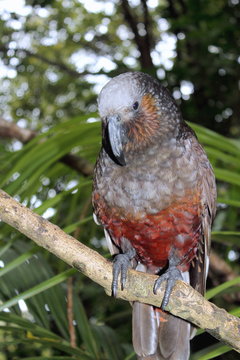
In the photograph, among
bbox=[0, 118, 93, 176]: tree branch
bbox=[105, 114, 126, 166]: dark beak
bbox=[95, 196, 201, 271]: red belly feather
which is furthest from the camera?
bbox=[0, 118, 93, 176]: tree branch

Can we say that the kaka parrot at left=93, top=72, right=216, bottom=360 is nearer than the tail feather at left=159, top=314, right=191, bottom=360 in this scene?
Yes

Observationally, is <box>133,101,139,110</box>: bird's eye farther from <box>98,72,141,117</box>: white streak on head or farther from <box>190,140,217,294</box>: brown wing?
<box>190,140,217,294</box>: brown wing

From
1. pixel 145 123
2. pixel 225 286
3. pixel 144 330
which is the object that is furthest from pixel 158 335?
pixel 145 123

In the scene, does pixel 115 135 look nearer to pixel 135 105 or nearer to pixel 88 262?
pixel 135 105

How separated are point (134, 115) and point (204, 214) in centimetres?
36

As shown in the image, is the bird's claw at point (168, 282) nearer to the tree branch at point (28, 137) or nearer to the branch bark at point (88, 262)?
the branch bark at point (88, 262)

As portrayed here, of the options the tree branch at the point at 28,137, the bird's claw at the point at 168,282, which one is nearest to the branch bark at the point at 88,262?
the bird's claw at the point at 168,282

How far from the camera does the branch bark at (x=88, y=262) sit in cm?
89

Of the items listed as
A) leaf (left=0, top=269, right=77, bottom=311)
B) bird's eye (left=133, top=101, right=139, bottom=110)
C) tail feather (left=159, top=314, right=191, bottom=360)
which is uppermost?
bird's eye (left=133, top=101, right=139, bottom=110)

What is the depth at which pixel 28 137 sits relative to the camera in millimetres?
1693

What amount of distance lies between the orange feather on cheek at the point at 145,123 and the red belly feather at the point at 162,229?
7.7 inches

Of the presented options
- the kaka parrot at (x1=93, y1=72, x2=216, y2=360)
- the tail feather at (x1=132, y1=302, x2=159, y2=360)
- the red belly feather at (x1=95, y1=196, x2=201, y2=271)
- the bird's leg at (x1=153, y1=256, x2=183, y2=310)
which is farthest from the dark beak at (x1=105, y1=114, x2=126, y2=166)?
the tail feather at (x1=132, y1=302, x2=159, y2=360)

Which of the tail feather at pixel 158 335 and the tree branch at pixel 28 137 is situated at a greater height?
the tree branch at pixel 28 137

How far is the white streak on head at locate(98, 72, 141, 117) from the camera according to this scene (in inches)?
43.9
